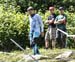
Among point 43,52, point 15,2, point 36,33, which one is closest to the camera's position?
point 36,33

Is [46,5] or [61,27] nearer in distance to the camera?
[61,27]

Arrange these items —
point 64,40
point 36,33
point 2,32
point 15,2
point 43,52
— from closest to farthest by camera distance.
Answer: point 36,33 → point 43,52 → point 64,40 → point 2,32 → point 15,2

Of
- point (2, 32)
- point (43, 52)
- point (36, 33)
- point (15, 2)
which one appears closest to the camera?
point (36, 33)

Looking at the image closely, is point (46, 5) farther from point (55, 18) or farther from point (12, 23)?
point (55, 18)

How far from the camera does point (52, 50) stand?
13141 mm

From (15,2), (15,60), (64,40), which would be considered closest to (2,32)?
(64,40)

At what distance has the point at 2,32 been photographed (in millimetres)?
15211

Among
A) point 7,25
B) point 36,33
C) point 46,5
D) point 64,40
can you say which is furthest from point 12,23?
point 46,5

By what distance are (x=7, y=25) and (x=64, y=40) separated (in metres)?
2.68

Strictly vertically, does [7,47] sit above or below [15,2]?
below

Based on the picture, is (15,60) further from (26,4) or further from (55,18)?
(26,4)

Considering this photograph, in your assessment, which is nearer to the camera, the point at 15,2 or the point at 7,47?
the point at 7,47

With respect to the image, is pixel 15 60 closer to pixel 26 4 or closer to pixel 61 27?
pixel 61 27

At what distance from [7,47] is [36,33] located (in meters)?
4.04
